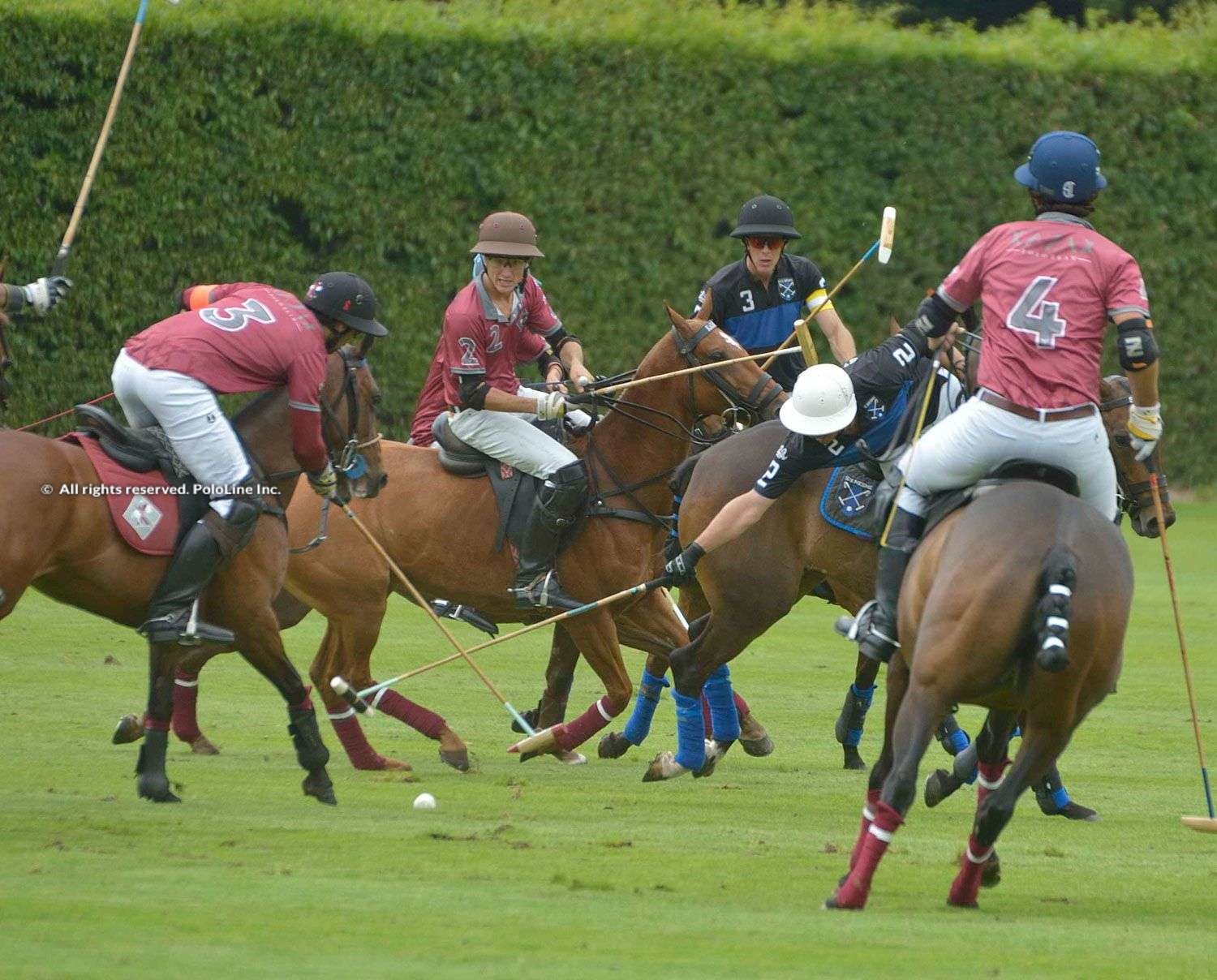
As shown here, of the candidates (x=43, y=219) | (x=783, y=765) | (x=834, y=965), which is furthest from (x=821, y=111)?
(x=834, y=965)

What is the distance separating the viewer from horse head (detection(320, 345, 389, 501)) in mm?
8625

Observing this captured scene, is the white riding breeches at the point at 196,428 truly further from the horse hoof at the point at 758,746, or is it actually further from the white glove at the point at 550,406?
the horse hoof at the point at 758,746

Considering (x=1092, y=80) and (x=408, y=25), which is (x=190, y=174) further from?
(x=1092, y=80)

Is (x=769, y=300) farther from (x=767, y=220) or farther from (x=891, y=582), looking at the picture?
(x=891, y=582)

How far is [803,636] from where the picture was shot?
14.0 metres

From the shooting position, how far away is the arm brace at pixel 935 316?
6.93 meters

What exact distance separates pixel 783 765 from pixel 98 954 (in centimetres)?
479

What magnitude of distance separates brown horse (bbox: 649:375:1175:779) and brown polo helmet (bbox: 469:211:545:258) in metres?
1.42

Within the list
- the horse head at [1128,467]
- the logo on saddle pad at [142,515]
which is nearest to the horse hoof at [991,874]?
the horse head at [1128,467]

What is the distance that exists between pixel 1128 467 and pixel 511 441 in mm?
2967

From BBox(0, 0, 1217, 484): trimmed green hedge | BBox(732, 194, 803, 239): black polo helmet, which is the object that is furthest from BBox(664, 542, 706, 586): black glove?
BBox(0, 0, 1217, 484): trimmed green hedge

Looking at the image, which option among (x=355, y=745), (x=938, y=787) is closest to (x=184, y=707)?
(x=355, y=745)

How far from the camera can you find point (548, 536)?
9617mm

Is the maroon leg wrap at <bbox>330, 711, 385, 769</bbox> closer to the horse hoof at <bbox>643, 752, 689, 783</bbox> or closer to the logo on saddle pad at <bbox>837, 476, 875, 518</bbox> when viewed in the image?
the horse hoof at <bbox>643, 752, 689, 783</bbox>
